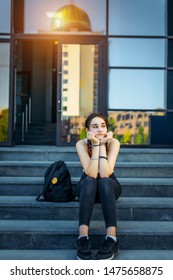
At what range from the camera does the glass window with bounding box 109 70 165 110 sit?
550 cm

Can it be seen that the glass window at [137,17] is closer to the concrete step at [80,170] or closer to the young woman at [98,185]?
the concrete step at [80,170]

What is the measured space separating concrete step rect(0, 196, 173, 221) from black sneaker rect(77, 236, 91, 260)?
1.93ft

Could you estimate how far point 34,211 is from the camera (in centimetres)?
306

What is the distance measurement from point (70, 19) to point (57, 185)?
11.6 feet

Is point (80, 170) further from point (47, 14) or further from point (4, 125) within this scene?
point (47, 14)

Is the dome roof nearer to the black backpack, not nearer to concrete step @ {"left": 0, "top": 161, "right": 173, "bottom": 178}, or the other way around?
concrete step @ {"left": 0, "top": 161, "right": 173, "bottom": 178}

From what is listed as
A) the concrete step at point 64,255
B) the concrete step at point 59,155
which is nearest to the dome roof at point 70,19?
the concrete step at point 59,155

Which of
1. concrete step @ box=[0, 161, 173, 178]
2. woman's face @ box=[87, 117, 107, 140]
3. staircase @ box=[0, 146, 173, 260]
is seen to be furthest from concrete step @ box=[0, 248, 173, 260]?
concrete step @ box=[0, 161, 173, 178]

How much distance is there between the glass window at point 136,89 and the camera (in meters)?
5.50

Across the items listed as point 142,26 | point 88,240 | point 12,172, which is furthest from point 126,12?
point 88,240

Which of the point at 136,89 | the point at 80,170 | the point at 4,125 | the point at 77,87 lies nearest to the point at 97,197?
the point at 80,170

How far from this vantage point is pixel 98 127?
288 cm

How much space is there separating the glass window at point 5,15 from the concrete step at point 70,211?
132 inches
